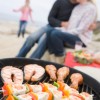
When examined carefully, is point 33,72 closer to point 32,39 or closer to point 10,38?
point 32,39

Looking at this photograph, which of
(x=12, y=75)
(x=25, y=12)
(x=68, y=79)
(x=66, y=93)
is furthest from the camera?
(x=25, y=12)

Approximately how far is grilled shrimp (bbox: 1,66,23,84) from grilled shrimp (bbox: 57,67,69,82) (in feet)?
0.64

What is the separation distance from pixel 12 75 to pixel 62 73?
0.25 metres

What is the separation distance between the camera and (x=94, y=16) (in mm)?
3143

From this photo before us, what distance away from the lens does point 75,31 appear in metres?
3.12

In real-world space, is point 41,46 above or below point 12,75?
below

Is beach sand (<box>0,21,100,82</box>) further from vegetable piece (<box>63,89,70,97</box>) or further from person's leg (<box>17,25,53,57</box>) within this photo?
vegetable piece (<box>63,89,70,97</box>)

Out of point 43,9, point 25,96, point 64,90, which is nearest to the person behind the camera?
point 25,96

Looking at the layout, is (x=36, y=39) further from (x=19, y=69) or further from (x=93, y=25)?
(x=19, y=69)

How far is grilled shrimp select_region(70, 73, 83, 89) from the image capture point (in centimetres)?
134

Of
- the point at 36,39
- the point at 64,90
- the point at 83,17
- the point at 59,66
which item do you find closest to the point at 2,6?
the point at 36,39

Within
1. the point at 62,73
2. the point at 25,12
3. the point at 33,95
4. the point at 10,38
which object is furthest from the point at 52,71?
the point at 10,38

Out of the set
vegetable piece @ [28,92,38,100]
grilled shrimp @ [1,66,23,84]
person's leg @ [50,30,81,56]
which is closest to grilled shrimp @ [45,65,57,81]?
grilled shrimp @ [1,66,23,84]

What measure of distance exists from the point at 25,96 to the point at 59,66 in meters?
0.53
